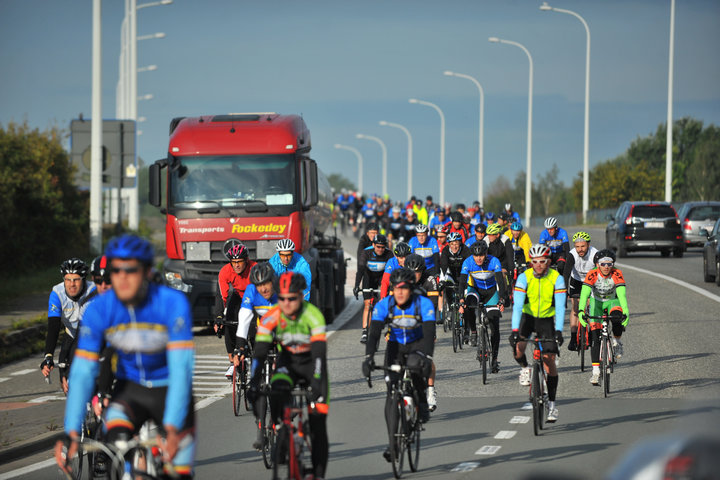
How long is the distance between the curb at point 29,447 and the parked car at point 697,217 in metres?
30.5

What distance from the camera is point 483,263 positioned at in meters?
15.9

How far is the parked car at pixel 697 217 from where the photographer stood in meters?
38.8

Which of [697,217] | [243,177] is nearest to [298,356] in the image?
[243,177]

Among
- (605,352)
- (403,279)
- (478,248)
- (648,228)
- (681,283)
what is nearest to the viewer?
(403,279)

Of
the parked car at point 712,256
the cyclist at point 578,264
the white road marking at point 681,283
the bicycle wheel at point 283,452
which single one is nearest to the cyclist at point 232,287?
the bicycle wheel at point 283,452

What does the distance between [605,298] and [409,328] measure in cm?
500

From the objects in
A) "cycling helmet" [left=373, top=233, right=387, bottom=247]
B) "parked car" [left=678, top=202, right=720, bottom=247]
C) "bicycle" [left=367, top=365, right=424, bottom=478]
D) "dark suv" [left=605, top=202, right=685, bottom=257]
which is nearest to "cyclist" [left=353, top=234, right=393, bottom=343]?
"cycling helmet" [left=373, top=233, right=387, bottom=247]

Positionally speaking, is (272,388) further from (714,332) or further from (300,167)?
(714,332)

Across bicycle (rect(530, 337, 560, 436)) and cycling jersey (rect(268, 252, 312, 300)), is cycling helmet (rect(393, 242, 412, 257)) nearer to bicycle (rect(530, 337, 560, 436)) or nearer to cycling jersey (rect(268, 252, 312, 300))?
cycling jersey (rect(268, 252, 312, 300))

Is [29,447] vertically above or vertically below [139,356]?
below

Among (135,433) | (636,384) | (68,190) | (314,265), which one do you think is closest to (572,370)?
(636,384)

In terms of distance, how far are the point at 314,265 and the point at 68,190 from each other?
50.0 feet

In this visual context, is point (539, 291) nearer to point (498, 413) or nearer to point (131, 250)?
point (498, 413)

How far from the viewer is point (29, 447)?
10438mm
